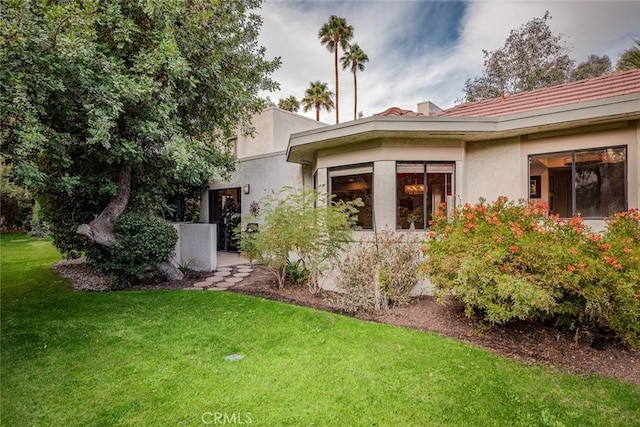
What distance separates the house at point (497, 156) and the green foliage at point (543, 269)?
6.19ft

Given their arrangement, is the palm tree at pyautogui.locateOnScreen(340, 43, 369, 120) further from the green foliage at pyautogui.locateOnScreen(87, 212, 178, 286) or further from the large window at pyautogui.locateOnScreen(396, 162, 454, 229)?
the green foliage at pyautogui.locateOnScreen(87, 212, 178, 286)

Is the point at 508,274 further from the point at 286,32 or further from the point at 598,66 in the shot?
the point at 598,66

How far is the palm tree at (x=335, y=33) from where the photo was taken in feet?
90.9

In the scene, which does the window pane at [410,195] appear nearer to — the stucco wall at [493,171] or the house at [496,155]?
the house at [496,155]

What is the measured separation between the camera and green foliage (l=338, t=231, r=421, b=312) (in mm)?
6699

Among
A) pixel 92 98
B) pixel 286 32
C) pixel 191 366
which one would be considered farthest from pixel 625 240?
pixel 286 32

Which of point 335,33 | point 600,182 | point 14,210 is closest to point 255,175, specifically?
point 600,182

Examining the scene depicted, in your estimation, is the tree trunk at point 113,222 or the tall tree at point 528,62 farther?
the tall tree at point 528,62

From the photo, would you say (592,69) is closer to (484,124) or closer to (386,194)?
(484,124)

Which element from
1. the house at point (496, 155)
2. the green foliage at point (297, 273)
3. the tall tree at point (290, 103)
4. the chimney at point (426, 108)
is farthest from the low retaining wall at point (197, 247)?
the tall tree at point (290, 103)

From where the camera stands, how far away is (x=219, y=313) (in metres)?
6.37

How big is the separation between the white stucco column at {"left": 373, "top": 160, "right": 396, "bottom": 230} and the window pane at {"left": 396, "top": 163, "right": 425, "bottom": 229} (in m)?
0.13

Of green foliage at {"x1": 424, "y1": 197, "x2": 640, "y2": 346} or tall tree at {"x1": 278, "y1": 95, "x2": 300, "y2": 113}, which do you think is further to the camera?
tall tree at {"x1": 278, "y1": 95, "x2": 300, "y2": 113}

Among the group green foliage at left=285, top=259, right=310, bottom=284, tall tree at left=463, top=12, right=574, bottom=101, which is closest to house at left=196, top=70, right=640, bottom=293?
green foliage at left=285, top=259, right=310, bottom=284
